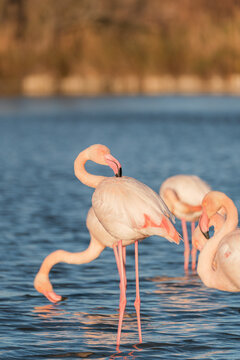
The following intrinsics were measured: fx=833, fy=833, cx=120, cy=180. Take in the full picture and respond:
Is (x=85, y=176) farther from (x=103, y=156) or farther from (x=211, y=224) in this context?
(x=211, y=224)

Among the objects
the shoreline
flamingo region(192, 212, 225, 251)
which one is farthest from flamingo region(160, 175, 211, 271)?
the shoreline

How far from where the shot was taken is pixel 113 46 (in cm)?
8388

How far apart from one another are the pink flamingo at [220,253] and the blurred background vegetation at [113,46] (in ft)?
222

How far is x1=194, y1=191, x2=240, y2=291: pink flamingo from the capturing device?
7223 mm

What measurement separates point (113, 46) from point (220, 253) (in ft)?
255

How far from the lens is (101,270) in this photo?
1004 cm

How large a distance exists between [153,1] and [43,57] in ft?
72.4

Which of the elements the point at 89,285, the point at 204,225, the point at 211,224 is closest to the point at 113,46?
the point at 89,285

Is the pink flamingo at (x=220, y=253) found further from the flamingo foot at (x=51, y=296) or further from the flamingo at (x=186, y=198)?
the flamingo at (x=186, y=198)

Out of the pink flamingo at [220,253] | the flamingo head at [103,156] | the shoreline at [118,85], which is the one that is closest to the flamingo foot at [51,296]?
the flamingo head at [103,156]

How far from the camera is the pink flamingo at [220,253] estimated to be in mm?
7223

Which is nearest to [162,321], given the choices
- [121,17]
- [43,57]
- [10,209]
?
[10,209]

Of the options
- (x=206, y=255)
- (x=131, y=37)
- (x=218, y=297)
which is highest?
(x=131, y=37)

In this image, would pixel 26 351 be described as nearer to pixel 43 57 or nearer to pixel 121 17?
pixel 43 57
